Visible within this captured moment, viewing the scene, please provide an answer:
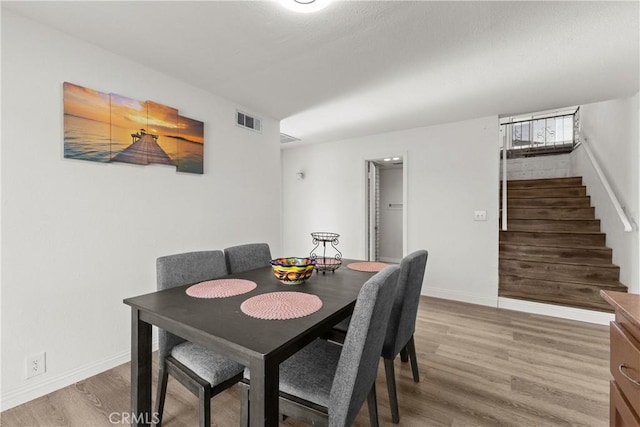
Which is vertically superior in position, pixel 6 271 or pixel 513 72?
pixel 513 72

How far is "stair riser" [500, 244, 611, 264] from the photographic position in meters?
3.17

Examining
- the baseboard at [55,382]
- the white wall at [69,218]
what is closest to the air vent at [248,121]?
the white wall at [69,218]

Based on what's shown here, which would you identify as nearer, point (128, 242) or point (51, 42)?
point (51, 42)

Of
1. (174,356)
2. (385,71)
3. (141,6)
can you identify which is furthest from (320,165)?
(174,356)

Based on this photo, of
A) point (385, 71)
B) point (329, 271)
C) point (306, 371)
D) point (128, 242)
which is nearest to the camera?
point (306, 371)

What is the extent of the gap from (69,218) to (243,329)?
1616 millimetres

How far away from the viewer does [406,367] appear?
2066mm

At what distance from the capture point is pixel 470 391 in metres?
1.79

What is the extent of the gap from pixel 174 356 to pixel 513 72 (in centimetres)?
306

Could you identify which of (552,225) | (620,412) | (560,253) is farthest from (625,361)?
(552,225)

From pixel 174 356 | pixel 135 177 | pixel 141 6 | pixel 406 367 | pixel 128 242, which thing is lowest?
pixel 406 367

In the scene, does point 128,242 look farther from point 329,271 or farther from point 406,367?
point 406,367

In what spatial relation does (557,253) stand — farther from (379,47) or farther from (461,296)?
(379,47)

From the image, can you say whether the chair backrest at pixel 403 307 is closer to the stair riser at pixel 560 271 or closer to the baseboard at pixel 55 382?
the baseboard at pixel 55 382
